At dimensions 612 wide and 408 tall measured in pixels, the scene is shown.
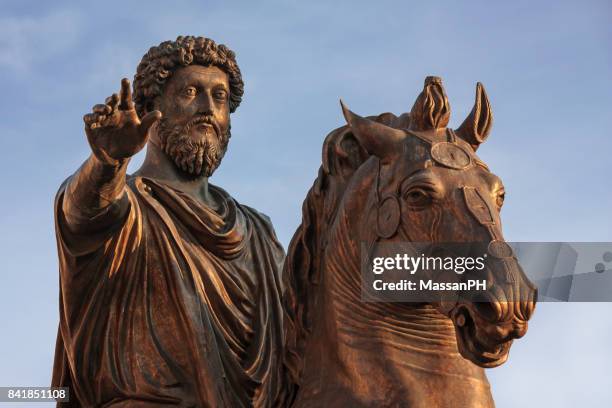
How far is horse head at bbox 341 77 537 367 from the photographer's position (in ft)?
20.5

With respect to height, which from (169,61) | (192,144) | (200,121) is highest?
(169,61)

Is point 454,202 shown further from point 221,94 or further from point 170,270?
point 221,94

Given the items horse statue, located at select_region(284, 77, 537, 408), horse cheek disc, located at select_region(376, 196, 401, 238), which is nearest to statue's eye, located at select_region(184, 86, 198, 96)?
horse statue, located at select_region(284, 77, 537, 408)

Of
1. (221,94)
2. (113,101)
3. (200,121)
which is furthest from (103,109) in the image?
(221,94)

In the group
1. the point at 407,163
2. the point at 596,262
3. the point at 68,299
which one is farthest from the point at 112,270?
the point at 596,262

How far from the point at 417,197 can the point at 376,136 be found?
0.50 metres

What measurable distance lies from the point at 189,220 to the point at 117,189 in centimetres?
119

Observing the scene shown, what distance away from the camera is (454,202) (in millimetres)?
6613

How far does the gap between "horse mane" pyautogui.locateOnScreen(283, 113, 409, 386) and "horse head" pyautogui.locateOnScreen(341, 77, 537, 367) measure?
0.31m

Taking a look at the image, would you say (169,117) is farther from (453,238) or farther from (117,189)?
(453,238)

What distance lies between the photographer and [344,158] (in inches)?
293

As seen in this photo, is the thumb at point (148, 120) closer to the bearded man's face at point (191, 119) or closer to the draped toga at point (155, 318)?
the draped toga at point (155, 318)

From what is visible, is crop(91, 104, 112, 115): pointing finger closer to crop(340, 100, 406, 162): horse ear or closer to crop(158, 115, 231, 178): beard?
crop(340, 100, 406, 162): horse ear

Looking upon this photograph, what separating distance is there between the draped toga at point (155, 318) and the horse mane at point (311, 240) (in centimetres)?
54
